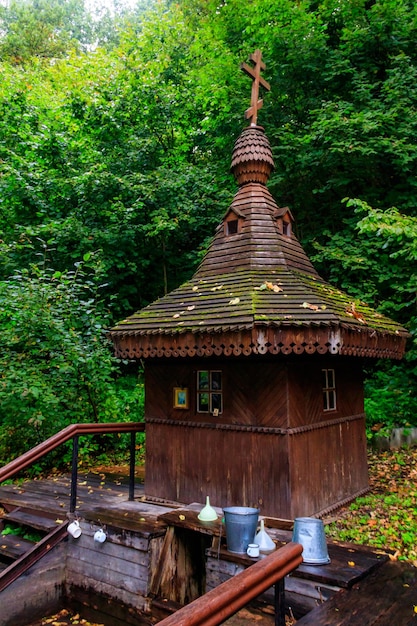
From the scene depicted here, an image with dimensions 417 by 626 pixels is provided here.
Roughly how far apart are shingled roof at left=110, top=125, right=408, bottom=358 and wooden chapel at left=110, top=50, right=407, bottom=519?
0.02 metres

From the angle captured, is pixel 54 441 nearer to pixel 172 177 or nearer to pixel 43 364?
pixel 43 364

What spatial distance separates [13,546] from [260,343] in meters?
4.48

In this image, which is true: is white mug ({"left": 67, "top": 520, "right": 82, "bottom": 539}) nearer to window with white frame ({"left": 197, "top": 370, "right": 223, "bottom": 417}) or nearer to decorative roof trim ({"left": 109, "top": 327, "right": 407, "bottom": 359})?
window with white frame ({"left": 197, "top": 370, "right": 223, "bottom": 417})

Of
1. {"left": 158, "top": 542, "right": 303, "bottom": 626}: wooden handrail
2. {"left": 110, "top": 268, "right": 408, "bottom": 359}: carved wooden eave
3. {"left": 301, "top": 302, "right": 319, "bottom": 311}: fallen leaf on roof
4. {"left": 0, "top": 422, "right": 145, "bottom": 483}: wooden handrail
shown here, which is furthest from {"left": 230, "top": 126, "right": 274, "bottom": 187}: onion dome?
{"left": 158, "top": 542, "right": 303, "bottom": 626}: wooden handrail

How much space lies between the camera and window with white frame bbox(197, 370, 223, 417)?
5801mm

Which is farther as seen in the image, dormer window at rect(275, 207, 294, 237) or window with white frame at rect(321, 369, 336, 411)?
dormer window at rect(275, 207, 294, 237)

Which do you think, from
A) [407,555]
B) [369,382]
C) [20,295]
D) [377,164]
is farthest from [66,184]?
[407,555]

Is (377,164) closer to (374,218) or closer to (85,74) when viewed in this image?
(374,218)

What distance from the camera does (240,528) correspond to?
4176 millimetres

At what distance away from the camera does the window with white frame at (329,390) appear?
6.04 meters

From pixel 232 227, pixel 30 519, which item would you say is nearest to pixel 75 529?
pixel 30 519

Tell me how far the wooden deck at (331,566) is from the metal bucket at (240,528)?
0.10m

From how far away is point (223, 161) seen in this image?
1465 centimetres

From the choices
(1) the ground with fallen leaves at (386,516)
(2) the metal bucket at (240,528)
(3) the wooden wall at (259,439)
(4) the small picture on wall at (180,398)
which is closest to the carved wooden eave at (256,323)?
(3) the wooden wall at (259,439)
